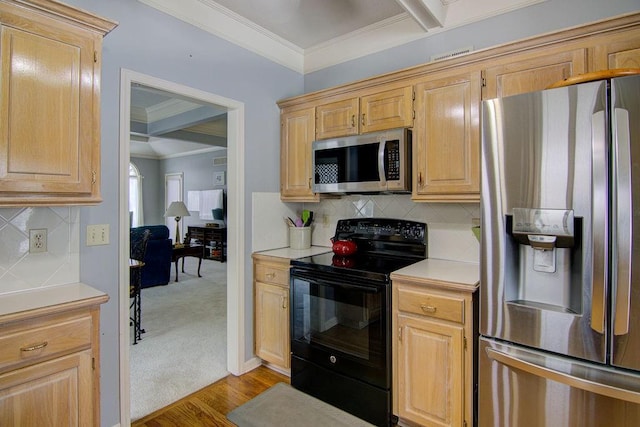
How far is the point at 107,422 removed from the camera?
1.94m

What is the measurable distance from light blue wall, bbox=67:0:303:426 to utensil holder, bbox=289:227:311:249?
0.42 m

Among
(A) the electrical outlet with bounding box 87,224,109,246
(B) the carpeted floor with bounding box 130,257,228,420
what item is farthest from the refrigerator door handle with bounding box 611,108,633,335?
(B) the carpeted floor with bounding box 130,257,228,420

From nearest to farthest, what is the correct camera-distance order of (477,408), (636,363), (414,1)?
(636,363), (477,408), (414,1)

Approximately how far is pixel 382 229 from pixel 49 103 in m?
2.14

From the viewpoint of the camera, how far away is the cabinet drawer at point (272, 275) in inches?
101

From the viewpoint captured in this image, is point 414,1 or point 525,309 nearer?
point 525,309

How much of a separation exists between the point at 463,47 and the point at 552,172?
4.73ft

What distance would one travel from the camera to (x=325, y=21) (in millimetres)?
2738

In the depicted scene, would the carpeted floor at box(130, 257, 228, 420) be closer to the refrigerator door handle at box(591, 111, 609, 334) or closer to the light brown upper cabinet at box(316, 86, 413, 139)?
the light brown upper cabinet at box(316, 86, 413, 139)

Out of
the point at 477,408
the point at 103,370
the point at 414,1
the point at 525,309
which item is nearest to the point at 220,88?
the point at 414,1

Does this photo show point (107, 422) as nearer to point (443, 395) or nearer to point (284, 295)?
point (284, 295)

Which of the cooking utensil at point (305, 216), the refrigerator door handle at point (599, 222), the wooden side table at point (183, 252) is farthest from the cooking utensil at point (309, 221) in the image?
the wooden side table at point (183, 252)

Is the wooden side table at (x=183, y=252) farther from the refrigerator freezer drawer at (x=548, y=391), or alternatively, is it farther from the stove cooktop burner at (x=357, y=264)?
the refrigerator freezer drawer at (x=548, y=391)

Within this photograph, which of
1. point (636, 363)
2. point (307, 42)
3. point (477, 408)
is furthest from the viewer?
point (307, 42)
